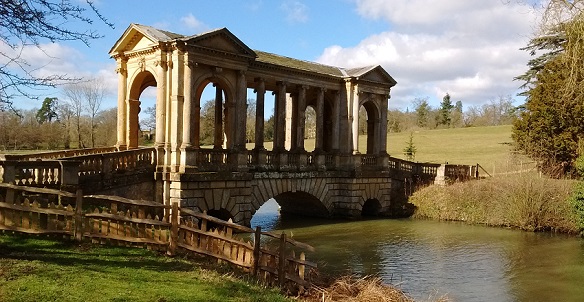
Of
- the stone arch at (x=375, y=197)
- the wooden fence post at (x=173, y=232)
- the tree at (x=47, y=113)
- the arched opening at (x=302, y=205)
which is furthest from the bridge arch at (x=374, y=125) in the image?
the tree at (x=47, y=113)

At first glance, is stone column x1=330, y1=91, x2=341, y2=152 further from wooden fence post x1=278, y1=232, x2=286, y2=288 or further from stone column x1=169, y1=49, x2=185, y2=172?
wooden fence post x1=278, y1=232, x2=286, y2=288


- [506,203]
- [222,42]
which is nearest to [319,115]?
[222,42]

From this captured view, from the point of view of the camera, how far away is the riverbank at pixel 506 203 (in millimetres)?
23609

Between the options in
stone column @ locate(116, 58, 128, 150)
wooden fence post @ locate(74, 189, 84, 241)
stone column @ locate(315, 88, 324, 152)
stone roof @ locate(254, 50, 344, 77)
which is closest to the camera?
wooden fence post @ locate(74, 189, 84, 241)

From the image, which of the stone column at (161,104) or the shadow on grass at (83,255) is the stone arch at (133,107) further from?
the shadow on grass at (83,255)

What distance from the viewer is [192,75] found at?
18.8m

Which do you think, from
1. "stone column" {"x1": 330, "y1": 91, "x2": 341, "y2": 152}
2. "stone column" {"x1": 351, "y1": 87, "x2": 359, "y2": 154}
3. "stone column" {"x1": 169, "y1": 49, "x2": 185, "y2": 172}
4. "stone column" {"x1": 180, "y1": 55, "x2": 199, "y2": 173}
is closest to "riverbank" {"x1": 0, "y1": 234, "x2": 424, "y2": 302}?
"stone column" {"x1": 180, "y1": 55, "x2": 199, "y2": 173}

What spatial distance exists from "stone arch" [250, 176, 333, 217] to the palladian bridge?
0.05m

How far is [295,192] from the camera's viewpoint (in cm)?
2459

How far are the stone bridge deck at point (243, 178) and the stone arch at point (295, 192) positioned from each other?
0.04 meters

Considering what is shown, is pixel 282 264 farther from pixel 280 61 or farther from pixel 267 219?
pixel 267 219

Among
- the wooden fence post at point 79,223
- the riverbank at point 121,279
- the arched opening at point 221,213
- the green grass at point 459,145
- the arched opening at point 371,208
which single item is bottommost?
the arched opening at point 371,208

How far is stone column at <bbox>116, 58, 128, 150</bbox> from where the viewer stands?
69.2 ft

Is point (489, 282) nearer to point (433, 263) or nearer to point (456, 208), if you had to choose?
point (433, 263)
